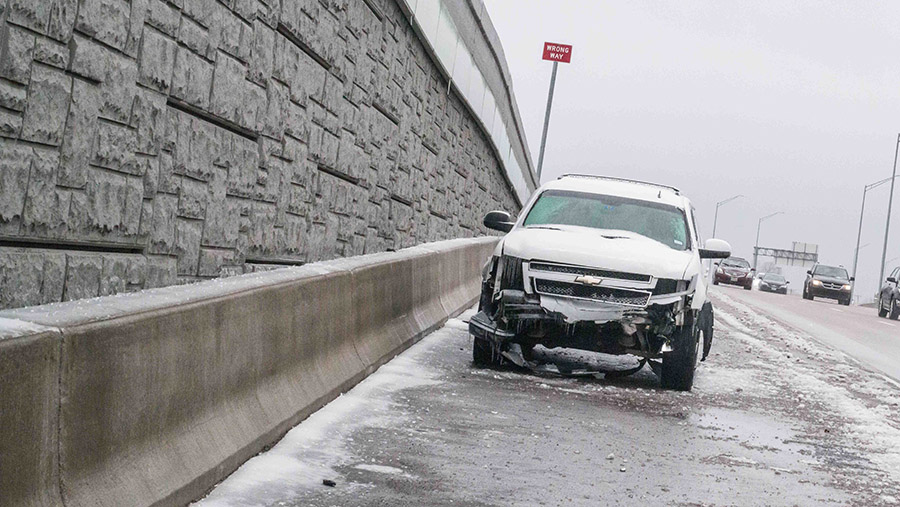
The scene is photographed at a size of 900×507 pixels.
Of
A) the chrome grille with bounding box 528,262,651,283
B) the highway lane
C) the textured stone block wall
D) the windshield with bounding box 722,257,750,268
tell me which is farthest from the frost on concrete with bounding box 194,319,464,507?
the windshield with bounding box 722,257,750,268

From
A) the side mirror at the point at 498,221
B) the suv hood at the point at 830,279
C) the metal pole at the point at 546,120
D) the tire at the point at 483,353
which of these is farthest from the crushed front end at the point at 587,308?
the suv hood at the point at 830,279

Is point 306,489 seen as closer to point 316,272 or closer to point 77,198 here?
point 77,198

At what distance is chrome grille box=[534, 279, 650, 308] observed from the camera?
10734mm

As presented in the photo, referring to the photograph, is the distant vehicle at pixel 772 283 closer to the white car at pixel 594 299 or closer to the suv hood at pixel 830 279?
the suv hood at pixel 830 279

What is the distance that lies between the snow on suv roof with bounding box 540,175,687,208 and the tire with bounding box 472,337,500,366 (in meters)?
2.15

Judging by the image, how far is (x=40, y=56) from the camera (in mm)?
4988

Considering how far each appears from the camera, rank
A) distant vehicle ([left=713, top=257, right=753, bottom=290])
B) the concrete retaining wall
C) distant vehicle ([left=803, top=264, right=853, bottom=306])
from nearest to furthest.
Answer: the concrete retaining wall < distant vehicle ([left=803, top=264, right=853, bottom=306]) < distant vehicle ([left=713, top=257, right=753, bottom=290])

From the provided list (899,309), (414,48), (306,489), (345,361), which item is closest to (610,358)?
(414,48)

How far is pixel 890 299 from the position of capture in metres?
39.6

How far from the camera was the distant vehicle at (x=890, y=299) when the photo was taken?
1539 inches

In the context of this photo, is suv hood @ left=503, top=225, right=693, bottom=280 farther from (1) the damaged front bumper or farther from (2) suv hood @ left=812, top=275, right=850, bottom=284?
(2) suv hood @ left=812, top=275, right=850, bottom=284

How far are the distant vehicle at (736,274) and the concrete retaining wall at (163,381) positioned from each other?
48.8 meters

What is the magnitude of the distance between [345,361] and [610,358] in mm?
5289

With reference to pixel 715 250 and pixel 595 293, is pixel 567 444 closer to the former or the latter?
pixel 595 293
